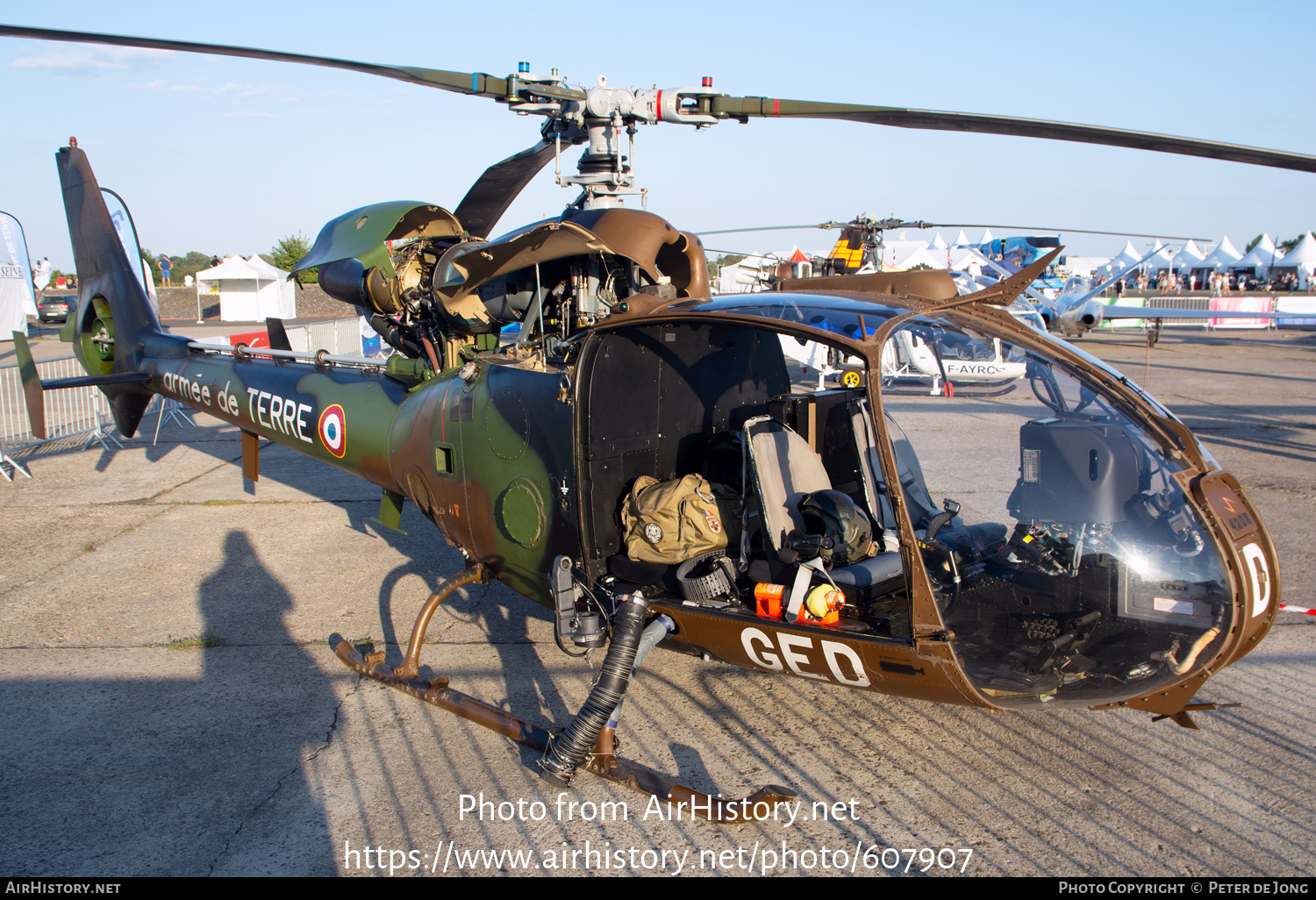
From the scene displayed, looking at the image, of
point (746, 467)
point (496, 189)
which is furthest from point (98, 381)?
point (746, 467)

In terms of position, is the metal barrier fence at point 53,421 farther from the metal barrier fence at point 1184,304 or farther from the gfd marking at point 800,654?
the metal barrier fence at point 1184,304

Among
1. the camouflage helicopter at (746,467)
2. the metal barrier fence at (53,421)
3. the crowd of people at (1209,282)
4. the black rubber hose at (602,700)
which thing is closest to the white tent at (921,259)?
the crowd of people at (1209,282)

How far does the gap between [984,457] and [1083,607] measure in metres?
0.71

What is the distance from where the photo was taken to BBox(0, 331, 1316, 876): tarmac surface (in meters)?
3.23

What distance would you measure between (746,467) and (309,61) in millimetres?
3218

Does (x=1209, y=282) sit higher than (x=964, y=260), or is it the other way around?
(x=1209, y=282)

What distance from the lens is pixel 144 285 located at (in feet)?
29.6

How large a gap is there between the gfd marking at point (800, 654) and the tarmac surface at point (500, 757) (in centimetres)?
54

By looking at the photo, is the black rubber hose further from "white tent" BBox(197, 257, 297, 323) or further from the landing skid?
"white tent" BBox(197, 257, 297, 323)

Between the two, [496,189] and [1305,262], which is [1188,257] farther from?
[496,189]

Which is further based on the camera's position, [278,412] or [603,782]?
[278,412]

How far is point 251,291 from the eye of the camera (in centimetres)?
4372

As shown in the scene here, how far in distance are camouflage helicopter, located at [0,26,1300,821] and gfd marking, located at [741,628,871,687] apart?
0.01 meters

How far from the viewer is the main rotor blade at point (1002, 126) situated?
3.34 m
